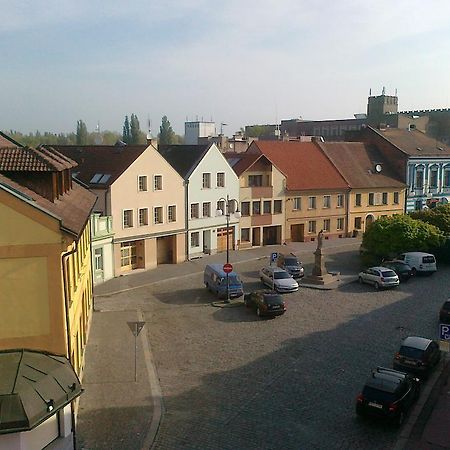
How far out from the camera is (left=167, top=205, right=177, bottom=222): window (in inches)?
1794

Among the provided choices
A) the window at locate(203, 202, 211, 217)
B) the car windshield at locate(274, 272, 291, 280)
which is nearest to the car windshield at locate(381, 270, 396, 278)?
the car windshield at locate(274, 272, 291, 280)

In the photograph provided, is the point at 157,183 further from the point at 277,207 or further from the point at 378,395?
the point at 378,395

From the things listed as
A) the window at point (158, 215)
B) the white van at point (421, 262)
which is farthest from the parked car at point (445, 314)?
the window at point (158, 215)

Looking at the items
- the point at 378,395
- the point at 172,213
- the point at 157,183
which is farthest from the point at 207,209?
the point at 378,395

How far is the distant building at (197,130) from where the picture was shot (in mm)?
107312

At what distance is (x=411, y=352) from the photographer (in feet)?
75.1

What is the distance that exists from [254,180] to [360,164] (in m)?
14.7

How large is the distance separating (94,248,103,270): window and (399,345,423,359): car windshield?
73.2 feet

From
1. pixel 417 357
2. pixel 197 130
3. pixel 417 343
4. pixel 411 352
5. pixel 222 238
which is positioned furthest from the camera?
pixel 197 130

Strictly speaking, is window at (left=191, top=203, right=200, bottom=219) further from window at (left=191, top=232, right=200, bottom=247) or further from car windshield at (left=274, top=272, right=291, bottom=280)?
car windshield at (left=274, top=272, right=291, bottom=280)

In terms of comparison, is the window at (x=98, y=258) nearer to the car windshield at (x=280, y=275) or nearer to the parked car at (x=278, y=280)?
the parked car at (x=278, y=280)

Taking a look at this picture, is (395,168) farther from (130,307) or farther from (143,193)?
(130,307)

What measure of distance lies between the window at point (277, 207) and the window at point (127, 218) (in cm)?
1559

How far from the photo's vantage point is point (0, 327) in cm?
1675
